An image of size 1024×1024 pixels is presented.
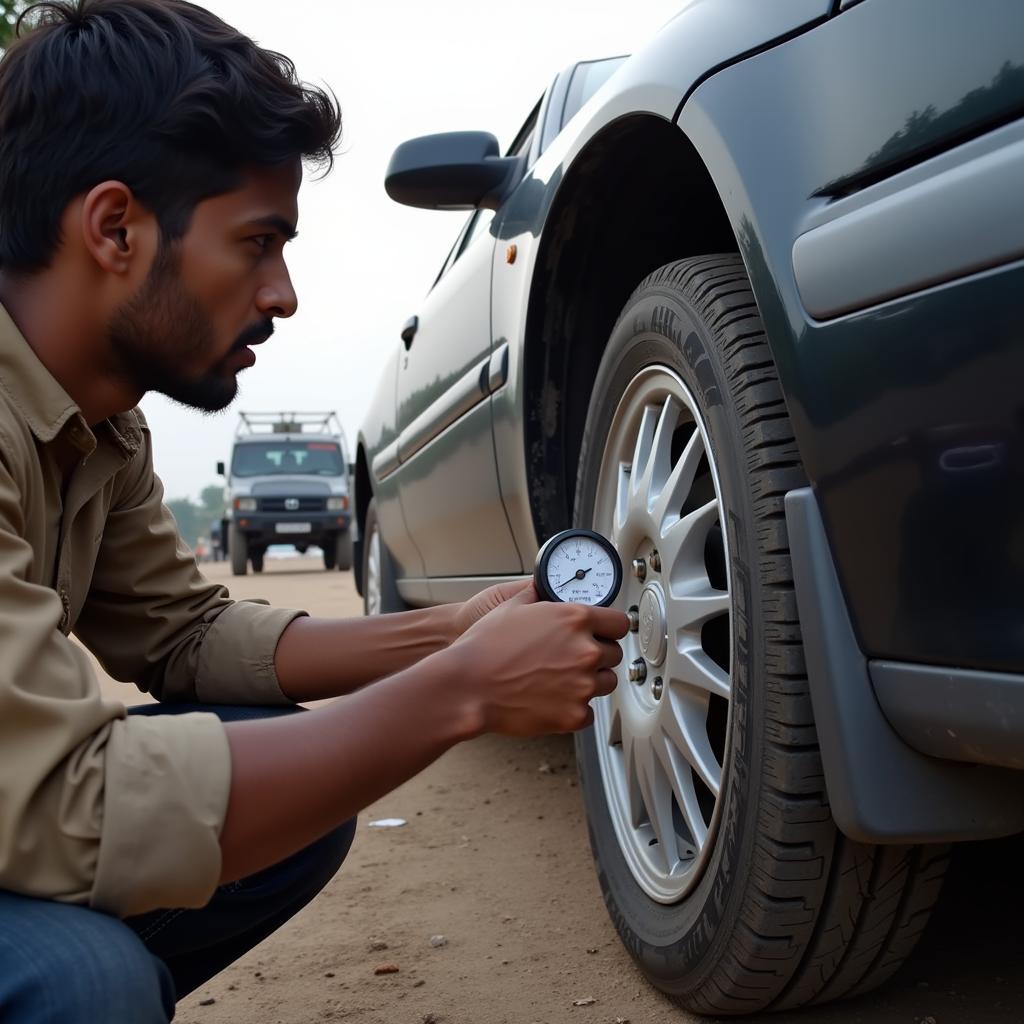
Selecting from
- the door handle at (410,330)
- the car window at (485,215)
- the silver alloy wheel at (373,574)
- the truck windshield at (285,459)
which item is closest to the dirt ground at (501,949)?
the car window at (485,215)

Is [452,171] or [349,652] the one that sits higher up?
[452,171]

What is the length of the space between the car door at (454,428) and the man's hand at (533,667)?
1.25 meters

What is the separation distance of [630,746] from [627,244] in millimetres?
877

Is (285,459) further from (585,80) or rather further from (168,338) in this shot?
(168,338)

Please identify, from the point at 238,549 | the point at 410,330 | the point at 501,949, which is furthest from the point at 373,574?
the point at 238,549

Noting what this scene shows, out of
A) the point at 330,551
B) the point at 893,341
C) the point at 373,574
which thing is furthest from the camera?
the point at 330,551

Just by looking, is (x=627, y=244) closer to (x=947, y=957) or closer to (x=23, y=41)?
(x=23, y=41)

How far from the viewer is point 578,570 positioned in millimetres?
1366

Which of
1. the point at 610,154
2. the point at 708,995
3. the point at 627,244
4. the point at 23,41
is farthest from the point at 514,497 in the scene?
the point at 23,41

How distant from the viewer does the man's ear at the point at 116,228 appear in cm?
120

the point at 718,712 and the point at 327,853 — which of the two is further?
the point at 718,712

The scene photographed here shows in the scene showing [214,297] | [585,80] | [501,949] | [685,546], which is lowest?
[501,949]

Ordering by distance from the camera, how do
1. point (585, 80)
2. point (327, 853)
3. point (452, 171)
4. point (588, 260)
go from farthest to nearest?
point (585, 80), point (452, 171), point (588, 260), point (327, 853)

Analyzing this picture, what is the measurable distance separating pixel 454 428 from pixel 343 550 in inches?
590
